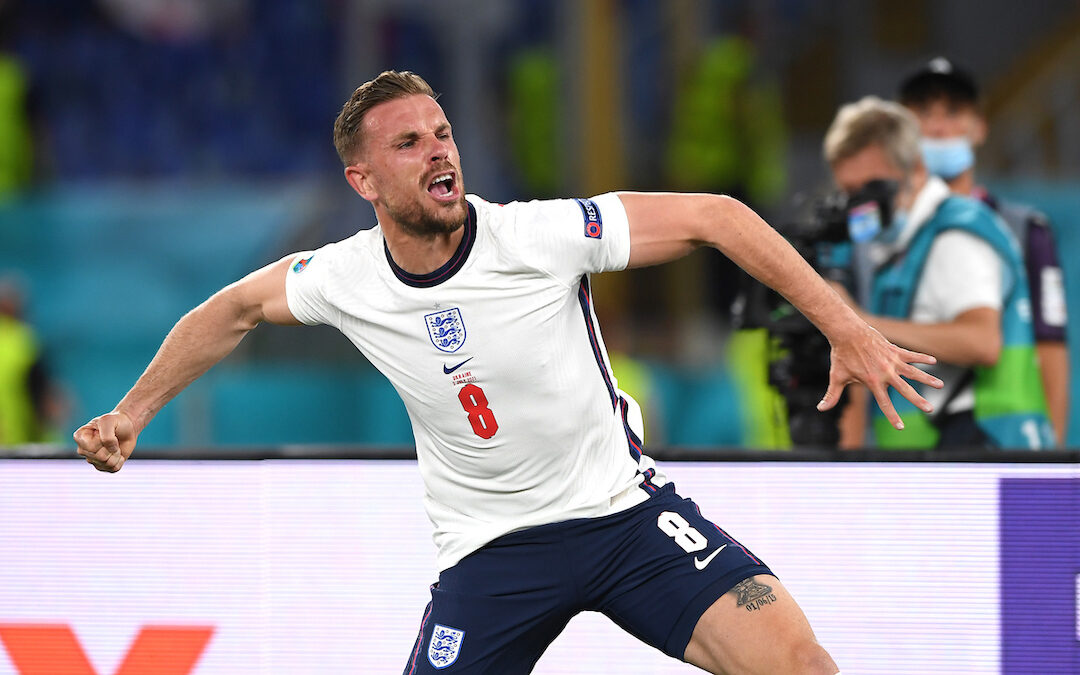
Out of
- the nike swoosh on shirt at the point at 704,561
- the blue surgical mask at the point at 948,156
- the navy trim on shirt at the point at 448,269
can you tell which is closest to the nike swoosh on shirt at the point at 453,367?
the navy trim on shirt at the point at 448,269

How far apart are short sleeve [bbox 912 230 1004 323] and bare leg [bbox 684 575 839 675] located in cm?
157

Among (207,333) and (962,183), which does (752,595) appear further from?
(962,183)

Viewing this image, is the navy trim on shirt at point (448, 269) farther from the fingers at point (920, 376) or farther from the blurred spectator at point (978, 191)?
the blurred spectator at point (978, 191)

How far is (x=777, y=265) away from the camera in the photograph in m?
3.19

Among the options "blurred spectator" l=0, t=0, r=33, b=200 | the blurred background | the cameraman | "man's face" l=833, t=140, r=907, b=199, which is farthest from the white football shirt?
"blurred spectator" l=0, t=0, r=33, b=200

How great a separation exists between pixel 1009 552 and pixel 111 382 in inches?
300

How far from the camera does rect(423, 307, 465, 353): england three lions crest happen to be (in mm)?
3289

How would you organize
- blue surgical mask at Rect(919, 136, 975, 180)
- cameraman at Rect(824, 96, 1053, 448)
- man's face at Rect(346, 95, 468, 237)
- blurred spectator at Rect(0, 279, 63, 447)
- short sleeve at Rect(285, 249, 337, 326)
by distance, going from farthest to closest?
blurred spectator at Rect(0, 279, 63, 447) → blue surgical mask at Rect(919, 136, 975, 180) → cameraman at Rect(824, 96, 1053, 448) → short sleeve at Rect(285, 249, 337, 326) → man's face at Rect(346, 95, 468, 237)

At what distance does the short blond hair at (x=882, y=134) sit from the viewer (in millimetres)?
4688

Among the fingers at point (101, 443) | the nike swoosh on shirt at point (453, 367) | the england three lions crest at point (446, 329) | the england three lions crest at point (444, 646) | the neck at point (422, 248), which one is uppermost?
the neck at point (422, 248)

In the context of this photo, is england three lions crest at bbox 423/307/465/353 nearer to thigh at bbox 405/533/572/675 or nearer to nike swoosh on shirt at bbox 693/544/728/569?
thigh at bbox 405/533/572/675

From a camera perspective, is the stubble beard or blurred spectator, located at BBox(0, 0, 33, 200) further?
blurred spectator, located at BBox(0, 0, 33, 200)

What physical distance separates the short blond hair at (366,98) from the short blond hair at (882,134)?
184 centimetres

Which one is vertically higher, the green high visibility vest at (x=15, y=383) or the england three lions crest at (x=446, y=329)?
the england three lions crest at (x=446, y=329)
